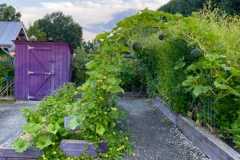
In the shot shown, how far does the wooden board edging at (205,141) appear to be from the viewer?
4187mm

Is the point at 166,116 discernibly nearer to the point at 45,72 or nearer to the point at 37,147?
the point at 37,147

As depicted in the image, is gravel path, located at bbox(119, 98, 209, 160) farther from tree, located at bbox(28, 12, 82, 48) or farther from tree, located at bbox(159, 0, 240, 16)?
tree, located at bbox(28, 12, 82, 48)

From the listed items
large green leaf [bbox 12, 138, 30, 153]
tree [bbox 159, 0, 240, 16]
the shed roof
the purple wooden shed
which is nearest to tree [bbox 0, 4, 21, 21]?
the shed roof

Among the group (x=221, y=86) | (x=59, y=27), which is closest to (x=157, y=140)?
(x=221, y=86)

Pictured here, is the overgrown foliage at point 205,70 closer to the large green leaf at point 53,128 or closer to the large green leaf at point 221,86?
the large green leaf at point 221,86

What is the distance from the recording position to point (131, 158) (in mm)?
4582

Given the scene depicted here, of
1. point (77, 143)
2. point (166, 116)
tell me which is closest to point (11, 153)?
point (77, 143)

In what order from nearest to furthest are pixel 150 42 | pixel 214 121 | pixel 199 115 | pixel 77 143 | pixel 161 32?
pixel 77 143
pixel 214 121
pixel 199 115
pixel 161 32
pixel 150 42

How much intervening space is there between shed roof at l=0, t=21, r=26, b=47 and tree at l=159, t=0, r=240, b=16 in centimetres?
1009

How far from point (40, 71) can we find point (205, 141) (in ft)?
30.7

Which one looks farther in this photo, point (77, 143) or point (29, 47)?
point (29, 47)

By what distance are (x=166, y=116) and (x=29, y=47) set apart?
7.28 metres

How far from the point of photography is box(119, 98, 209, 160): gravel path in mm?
4781

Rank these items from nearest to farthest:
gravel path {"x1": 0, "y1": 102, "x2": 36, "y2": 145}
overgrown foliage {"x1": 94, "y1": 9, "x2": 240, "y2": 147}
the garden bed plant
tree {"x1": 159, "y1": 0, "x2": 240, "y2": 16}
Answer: the garden bed plant < overgrown foliage {"x1": 94, "y1": 9, "x2": 240, "y2": 147} < gravel path {"x1": 0, "y1": 102, "x2": 36, "y2": 145} < tree {"x1": 159, "y1": 0, "x2": 240, "y2": 16}
